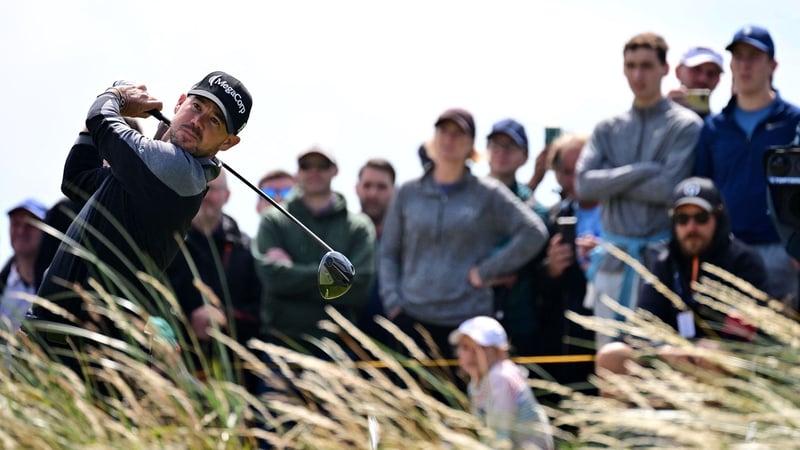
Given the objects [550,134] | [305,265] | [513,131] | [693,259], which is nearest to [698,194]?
[693,259]

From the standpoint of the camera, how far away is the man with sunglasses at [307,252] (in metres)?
8.94

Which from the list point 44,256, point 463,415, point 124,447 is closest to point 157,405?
point 124,447

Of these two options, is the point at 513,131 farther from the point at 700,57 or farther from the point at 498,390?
the point at 498,390

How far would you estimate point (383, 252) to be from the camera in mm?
9094

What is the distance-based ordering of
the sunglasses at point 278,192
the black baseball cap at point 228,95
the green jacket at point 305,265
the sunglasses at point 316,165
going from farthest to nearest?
the sunglasses at point 278,192, the sunglasses at point 316,165, the green jacket at point 305,265, the black baseball cap at point 228,95

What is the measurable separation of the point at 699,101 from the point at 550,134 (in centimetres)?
129

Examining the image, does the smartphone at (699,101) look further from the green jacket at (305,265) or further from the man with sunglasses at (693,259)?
the green jacket at (305,265)

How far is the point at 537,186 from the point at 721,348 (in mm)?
3984

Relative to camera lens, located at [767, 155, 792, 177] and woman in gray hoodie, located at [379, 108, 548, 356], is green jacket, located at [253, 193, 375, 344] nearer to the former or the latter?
woman in gray hoodie, located at [379, 108, 548, 356]

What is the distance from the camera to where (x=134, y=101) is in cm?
501

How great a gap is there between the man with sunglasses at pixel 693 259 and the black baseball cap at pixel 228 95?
3.06 m

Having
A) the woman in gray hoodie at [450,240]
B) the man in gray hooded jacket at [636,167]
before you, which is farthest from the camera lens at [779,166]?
the woman in gray hoodie at [450,240]

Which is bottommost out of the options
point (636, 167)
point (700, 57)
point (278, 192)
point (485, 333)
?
point (485, 333)

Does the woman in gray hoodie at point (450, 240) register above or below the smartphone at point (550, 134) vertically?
below
